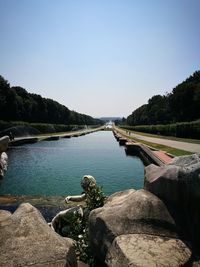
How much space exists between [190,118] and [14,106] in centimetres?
3654

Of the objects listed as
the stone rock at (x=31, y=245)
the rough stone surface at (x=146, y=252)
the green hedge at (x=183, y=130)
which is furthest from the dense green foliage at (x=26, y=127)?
the rough stone surface at (x=146, y=252)

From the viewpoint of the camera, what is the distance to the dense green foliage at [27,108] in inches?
2279

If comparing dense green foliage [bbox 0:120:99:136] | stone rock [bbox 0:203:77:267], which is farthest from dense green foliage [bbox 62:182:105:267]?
dense green foliage [bbox 0:120:99:136]

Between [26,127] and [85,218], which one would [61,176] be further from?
[26,127]

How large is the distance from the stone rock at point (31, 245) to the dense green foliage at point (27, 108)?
55.1 meters

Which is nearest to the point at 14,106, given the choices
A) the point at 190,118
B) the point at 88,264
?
the point at 190,118

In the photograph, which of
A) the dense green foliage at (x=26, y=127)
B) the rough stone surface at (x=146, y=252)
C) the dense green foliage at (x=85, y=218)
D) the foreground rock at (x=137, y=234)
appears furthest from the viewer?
the dense green foliage at (x=26, y=127)

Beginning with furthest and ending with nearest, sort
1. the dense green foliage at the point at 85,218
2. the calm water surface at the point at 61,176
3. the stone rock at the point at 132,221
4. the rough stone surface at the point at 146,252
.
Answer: the calm water surface at the point at 61,176 < the dense green foliage at the point at 85,218 < the stone rock at the point at 132,221 < the rough stone surface at the point at 146,252

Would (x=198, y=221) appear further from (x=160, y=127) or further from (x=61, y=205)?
(x=160, y=127)

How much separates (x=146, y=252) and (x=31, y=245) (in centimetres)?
130

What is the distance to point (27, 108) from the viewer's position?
7081 centimetres

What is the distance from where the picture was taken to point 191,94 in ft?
201

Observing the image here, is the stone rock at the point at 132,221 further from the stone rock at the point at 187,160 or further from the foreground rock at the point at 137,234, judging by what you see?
the stone rock at the point at 187,160

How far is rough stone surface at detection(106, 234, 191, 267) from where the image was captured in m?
3.03
